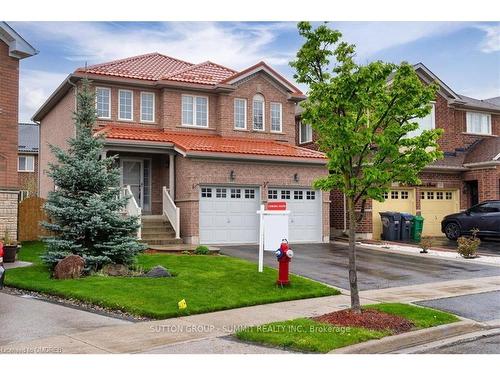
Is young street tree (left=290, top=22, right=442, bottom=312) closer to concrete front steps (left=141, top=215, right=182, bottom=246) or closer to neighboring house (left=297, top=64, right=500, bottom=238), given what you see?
concrete front steps (left=141, top=215, right=182, bottom=246)

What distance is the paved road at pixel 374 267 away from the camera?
14.8m

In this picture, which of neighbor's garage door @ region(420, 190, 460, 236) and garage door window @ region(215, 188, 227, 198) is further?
neighbor's garage door @ region(420, 190, 460, 236)

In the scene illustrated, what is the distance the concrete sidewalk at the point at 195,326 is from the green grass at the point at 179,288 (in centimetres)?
40

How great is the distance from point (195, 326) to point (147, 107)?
16.2 m

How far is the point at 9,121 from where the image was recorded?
18.9 meters

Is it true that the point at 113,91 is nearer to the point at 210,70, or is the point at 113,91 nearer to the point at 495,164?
the point at 210,70

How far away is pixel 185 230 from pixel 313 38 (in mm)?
11766

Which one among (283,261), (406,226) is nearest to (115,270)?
(283,261)

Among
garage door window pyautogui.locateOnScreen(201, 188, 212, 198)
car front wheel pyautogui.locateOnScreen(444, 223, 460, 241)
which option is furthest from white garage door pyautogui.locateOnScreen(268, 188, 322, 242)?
car front wheel pyautogui.locateOnScreen(444, 223, 460, 241)

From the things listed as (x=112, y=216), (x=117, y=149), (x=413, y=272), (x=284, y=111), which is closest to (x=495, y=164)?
(x=284, y=111)

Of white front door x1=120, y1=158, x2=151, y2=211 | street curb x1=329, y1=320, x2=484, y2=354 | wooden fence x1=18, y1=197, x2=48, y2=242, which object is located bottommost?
street curb x1=329, y1=320, x2=484, y2=354

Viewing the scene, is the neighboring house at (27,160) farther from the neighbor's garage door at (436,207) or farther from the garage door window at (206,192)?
the neighbor's garage door at (436,207)

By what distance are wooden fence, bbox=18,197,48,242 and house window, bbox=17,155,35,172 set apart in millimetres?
22478

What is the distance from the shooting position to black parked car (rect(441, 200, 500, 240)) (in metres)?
23.9
